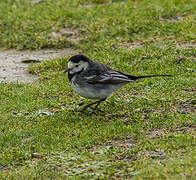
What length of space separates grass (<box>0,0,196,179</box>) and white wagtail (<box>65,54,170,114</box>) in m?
A: 0.47

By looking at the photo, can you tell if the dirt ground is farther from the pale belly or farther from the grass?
the pale belly

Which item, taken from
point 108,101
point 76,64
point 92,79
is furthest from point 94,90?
point 108,101

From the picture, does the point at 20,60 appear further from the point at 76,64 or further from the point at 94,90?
the point at 94,90

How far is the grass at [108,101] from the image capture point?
6.44 meters

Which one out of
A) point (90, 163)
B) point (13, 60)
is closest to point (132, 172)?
point (90, 163)

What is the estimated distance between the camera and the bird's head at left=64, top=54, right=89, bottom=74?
8.38m

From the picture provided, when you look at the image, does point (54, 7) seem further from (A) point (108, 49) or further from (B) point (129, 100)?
(B) point (129, 100)

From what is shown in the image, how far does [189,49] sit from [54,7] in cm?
567

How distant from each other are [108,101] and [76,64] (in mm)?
1207

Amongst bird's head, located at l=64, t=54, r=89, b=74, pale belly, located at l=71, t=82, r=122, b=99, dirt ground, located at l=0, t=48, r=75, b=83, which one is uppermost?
bird's head, located at l=64, t=54, r=89, b=74

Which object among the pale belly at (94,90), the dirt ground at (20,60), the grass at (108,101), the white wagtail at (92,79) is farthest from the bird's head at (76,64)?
the dirt ground at (20,60)

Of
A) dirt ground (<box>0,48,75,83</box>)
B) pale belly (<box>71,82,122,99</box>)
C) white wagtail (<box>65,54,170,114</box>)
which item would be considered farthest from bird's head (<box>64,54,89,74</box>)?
dirt ground (<box>0,48,75,83</box>)

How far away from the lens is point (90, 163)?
21.1ft

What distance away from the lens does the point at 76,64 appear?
8.40 metres
